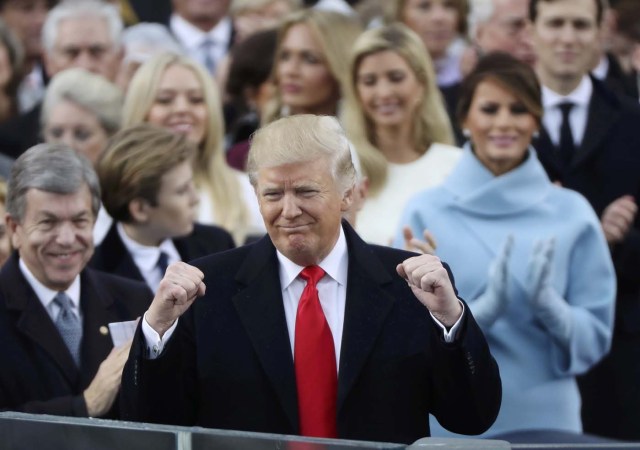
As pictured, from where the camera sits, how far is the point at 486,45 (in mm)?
8828

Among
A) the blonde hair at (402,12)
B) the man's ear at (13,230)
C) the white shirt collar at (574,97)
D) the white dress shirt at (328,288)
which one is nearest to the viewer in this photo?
the white dress shirt at (328,288)

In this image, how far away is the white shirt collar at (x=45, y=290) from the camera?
521 cm

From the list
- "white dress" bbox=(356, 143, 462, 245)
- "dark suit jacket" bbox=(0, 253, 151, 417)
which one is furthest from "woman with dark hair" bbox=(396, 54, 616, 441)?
"dark suit jacket" bbox=(0, 253, 151, 417)

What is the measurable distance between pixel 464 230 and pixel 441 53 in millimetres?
3054

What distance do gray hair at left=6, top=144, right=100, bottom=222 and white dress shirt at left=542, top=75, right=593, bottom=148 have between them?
2.53 meters

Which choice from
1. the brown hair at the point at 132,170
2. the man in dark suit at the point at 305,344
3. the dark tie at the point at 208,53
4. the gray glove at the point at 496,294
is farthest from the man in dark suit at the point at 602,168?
the dark tie at the point at 208,53

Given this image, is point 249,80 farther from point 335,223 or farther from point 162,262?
point 335,223

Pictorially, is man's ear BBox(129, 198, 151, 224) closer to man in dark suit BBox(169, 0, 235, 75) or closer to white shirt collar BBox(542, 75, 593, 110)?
white shirt collar BBox(542, 75, 593, 110)

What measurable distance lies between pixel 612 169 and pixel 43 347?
2857mm

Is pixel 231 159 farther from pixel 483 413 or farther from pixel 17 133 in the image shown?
A: pixel 483 413

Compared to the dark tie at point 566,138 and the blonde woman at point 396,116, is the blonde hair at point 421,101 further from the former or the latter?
the dark tie at point 566,138

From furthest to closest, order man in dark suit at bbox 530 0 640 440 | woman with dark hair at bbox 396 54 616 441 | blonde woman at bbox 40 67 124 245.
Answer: blonde woman at bbox 40 67 124 245
man in dark suit at bbox 530 0 640 440
woman with dark hair at bbox 396 54 616 441

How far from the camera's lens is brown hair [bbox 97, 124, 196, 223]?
6156 millimetres

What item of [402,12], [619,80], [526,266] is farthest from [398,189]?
[402,12]
